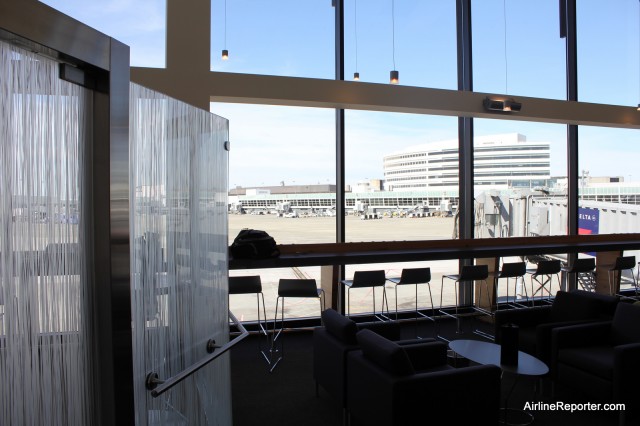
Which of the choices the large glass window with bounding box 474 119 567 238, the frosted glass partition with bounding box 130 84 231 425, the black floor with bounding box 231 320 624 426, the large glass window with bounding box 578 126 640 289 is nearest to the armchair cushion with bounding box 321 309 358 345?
the black floor with bounding box 231 320 624 426

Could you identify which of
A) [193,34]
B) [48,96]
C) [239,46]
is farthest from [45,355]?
Answer: [239,46]

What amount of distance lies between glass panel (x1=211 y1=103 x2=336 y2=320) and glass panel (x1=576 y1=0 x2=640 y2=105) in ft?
13.7

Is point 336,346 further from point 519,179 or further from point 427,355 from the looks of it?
point 519,179

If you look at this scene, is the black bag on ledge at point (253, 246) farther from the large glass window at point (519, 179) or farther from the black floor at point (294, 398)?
the large glass window at point (519, 179)

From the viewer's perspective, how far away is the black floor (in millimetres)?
3131

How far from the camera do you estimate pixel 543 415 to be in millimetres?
3193

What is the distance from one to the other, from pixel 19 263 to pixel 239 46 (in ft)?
14.7

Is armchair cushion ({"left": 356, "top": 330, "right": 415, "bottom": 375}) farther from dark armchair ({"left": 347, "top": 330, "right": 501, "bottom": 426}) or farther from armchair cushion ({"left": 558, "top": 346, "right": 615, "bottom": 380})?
armchair cushion ({"left": 558, "top": 346, "right": 615, "bottom": 380})

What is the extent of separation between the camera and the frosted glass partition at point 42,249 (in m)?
1.20

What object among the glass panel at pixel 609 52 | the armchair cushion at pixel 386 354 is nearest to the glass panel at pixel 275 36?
the armchair cushion at pixel 386 354

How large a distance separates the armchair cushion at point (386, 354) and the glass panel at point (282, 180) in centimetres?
249

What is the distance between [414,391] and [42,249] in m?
1.99
